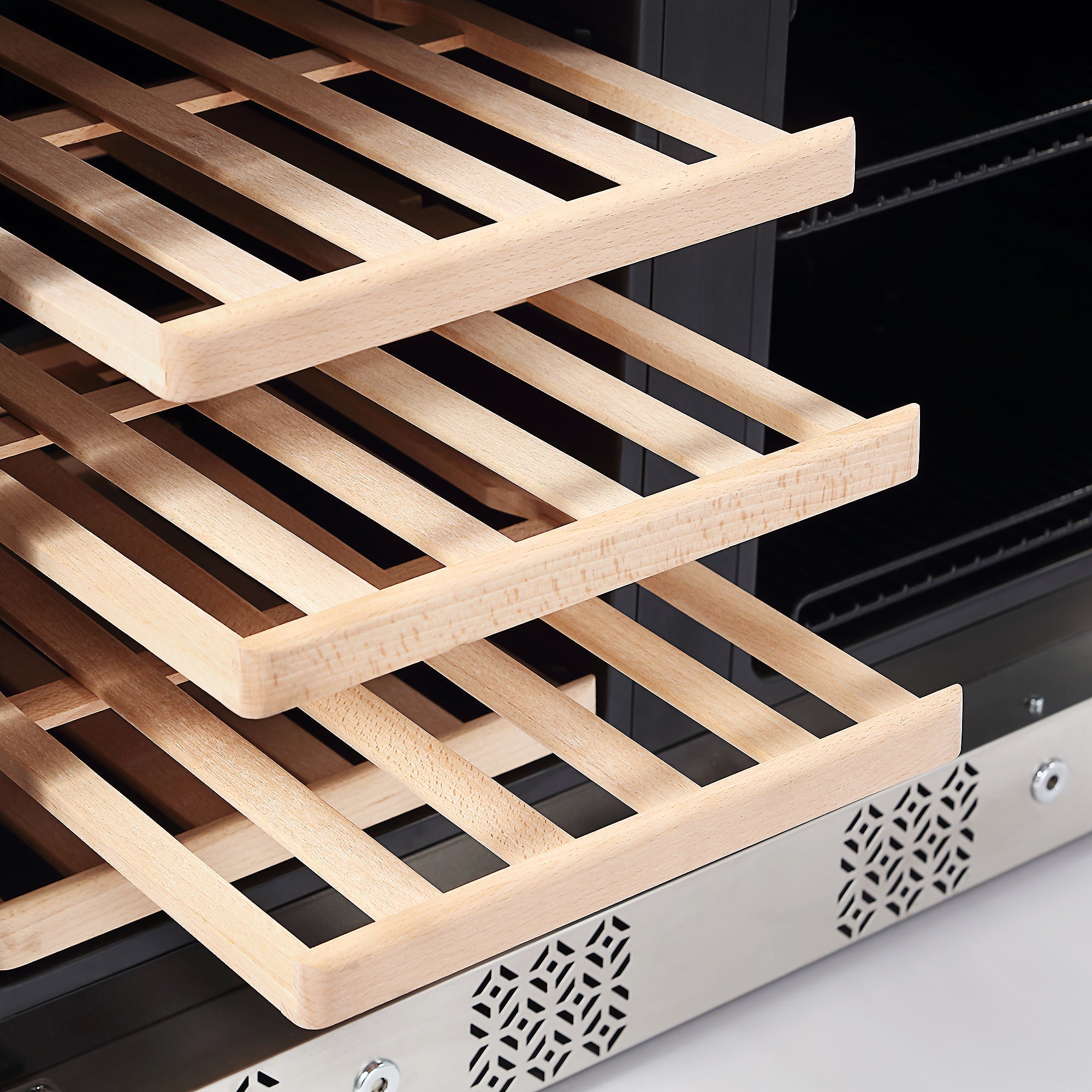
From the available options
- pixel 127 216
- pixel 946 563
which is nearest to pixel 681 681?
pixel 127 216

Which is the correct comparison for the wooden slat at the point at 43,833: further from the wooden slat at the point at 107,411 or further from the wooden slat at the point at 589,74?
the wooden slat at the point at 589,74

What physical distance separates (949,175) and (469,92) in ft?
1.47

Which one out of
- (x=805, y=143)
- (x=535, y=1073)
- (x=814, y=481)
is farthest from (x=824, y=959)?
(x=805, y=143)

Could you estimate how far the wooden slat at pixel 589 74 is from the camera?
834mm

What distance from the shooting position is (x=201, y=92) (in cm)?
94

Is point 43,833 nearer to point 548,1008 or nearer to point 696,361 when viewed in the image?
point 548,1008

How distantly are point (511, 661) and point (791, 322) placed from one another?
687 millimetres

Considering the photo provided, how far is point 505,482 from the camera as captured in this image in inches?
43.1

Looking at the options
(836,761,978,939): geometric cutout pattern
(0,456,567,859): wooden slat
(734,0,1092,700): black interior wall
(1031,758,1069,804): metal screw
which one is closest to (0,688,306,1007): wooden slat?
(0,456,567,859): wooden slat

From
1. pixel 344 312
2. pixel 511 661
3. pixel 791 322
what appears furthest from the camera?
pixel 791 322

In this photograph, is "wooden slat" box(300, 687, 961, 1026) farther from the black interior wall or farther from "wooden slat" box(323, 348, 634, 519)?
the black interior wall

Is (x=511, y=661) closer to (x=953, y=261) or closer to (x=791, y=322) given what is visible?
(x=791, y=322)

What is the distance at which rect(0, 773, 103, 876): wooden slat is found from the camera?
3.39 ft

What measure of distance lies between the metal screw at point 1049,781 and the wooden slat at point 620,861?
19.2 inches
